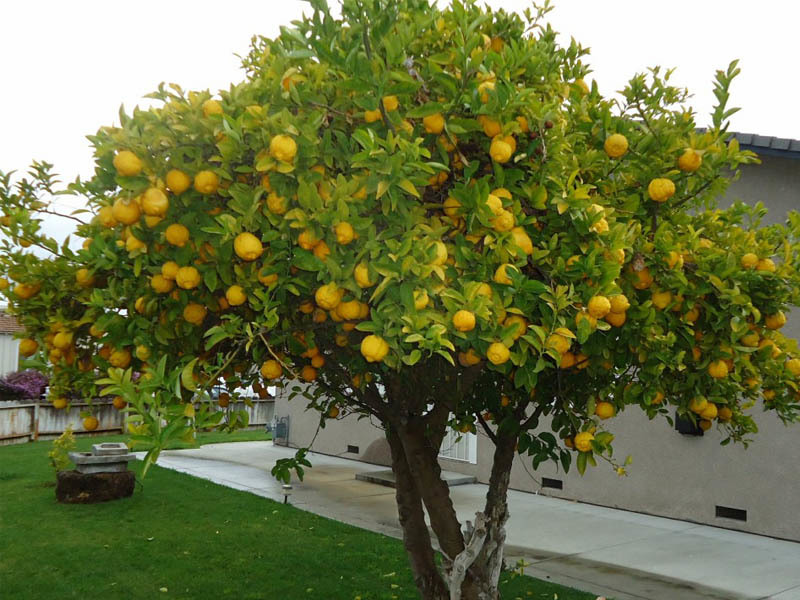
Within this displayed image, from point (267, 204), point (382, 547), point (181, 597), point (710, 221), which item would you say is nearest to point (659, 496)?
point (382, 547)

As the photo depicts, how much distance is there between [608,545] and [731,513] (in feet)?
6.85

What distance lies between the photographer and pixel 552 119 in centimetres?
288

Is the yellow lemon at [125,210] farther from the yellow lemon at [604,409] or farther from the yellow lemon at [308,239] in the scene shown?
the yellow lemon at [604,409]

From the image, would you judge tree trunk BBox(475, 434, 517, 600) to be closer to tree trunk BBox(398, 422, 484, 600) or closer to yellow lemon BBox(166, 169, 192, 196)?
tree trunk BBox(398, 422, 484, 600)

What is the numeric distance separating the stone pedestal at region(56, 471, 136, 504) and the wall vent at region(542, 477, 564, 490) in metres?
6.60

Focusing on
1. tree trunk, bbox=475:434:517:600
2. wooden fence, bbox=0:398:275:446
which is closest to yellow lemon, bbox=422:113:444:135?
tree trunk, bbox=475:434:517:600

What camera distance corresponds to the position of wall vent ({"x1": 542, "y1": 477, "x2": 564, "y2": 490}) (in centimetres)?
1162

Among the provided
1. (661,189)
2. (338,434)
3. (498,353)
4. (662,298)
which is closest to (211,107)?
(498,353)

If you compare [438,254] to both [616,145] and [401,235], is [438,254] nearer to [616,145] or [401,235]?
[401,235]

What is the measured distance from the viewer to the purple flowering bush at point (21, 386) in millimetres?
20750

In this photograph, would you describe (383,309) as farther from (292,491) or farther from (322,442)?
(322,442)

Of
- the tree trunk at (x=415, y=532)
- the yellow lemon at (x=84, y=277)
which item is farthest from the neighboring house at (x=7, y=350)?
the yellow lemon at (x=84, y=277)

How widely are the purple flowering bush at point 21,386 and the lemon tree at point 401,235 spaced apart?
1927cm

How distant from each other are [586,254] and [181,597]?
5334mm
